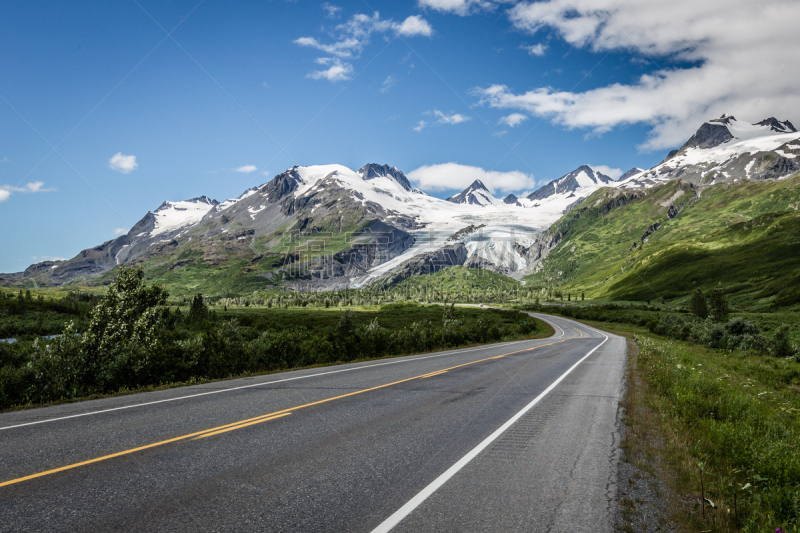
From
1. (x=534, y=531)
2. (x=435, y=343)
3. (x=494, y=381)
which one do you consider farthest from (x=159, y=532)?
(x=435, y=343)

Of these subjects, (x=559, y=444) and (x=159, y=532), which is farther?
(x=559, y=444)

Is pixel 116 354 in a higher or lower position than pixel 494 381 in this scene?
higher

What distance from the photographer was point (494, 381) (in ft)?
54.7

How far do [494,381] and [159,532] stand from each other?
13695mm

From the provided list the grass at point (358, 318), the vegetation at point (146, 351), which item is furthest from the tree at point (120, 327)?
the grass at point (358, 318)

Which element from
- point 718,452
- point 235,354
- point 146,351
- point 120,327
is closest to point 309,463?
point 718,452

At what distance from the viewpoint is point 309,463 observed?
7.11m

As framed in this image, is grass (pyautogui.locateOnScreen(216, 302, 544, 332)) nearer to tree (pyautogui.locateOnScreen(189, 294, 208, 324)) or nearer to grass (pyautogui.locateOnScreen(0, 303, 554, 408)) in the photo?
tree (pyautogui.locateOnScreen(189, 294, 208, 324))

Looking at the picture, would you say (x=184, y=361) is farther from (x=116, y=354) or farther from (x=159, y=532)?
(x=159, y=532)

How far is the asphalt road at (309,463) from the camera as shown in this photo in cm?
529

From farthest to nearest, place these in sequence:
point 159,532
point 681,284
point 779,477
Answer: point 681,284 → point 779,477 → point 159,532

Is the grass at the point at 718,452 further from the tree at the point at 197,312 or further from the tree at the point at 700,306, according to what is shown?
the tree at the point at 197,312

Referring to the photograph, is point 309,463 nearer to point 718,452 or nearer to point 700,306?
point 718,452

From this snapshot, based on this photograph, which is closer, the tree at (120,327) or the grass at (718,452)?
the grass at (718,452)
